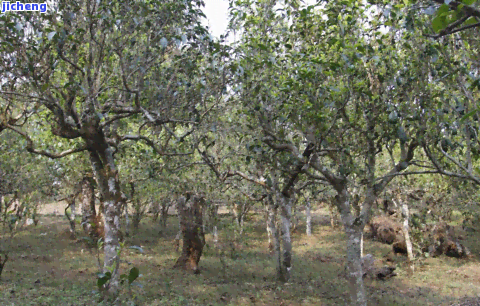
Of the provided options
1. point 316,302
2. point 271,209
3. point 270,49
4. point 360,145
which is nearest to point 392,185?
point 271,209

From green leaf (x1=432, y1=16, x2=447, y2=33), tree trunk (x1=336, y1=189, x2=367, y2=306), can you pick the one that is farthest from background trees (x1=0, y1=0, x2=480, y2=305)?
green leaf (x1=432, y1=16, x2=447, y2=33)

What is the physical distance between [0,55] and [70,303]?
683cm

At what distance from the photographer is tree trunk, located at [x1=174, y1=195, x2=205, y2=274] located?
18.6 metres

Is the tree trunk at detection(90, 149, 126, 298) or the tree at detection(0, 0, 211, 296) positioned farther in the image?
the tree trunk at detection(90, 149, 126, 298)

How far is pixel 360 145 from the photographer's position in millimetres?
10516

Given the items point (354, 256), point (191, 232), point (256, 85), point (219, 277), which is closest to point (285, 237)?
point (219, 277)

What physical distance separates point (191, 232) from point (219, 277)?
2647 millimetres

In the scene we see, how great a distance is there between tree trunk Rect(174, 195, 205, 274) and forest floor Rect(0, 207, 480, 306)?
0.75 meters

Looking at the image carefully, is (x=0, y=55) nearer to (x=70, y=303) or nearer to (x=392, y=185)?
(x=70, y=303)

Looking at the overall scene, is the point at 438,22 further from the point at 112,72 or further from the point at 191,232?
the point at 191,232

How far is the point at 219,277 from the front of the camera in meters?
17.9

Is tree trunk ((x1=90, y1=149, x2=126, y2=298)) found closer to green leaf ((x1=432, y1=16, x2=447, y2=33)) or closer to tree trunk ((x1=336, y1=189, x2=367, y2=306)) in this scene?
tree trunk ((x1=336, y1=189, x2=367, y2=306))

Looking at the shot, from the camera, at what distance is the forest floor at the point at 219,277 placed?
12657 millimetres

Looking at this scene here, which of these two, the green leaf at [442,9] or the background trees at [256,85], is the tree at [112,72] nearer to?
the background trees at [256,85]
